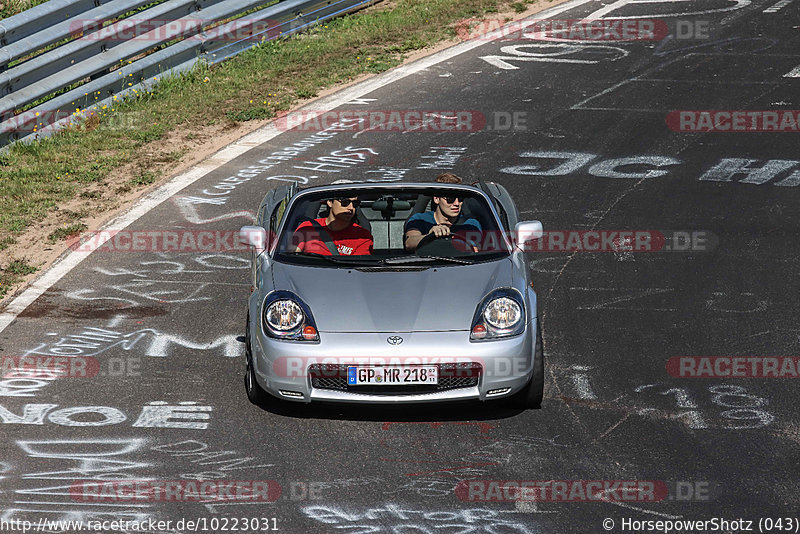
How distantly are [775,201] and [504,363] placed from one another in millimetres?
5872

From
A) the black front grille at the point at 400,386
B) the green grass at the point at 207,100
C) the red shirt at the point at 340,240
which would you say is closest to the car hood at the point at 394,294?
the black front grille at the point at 400,386

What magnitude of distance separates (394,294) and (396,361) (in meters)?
0.62

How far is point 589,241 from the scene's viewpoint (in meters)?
10.9

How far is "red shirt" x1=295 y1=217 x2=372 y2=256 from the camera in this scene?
27.1 ft

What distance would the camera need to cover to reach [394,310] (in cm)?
729

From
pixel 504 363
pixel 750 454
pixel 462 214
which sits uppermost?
pixel 462 214

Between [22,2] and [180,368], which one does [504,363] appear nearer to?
[180,368]

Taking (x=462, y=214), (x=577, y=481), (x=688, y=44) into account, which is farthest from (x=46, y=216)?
(x=688, y=44)

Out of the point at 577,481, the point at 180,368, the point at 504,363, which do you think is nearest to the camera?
the point at 577,481
